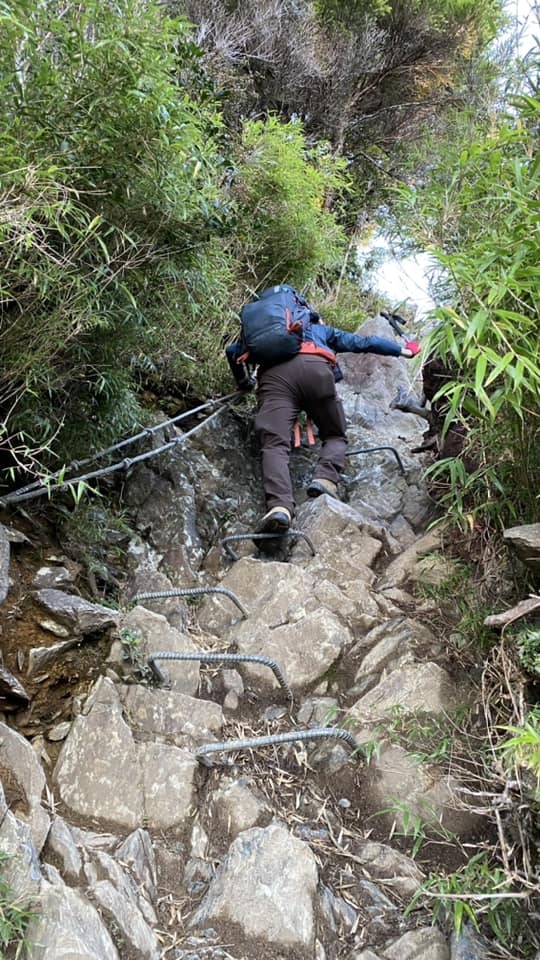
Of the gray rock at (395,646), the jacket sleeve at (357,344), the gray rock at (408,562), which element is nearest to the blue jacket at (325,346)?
the jacket sleeve at (357,344)

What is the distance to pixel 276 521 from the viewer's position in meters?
3.58

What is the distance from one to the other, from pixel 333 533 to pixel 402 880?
2.09 meters

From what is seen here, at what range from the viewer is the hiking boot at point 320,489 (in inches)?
159

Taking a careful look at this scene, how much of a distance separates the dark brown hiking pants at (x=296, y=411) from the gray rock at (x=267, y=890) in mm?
2326

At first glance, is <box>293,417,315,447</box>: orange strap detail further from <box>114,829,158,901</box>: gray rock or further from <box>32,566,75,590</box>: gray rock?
<box>114,829,158,901</box>: gray rock

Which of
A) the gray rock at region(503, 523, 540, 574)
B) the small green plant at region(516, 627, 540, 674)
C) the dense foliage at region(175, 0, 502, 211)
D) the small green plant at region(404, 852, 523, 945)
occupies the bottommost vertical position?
the small green plant at region(404, 852, 523, 945)

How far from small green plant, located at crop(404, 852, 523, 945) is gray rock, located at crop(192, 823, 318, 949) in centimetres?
29

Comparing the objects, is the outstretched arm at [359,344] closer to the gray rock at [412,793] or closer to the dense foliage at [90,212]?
the dense foliage at [90,212]

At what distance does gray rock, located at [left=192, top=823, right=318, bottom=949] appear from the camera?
160cm

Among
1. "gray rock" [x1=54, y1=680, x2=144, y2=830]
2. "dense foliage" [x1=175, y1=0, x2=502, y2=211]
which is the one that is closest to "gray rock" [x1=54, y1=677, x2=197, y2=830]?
"gray rock" [x1=54, y1=680, x2=144, y2=830]

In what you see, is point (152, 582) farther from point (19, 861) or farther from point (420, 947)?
point (420, 947)

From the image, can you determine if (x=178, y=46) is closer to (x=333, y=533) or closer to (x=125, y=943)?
(x=333, y=533)

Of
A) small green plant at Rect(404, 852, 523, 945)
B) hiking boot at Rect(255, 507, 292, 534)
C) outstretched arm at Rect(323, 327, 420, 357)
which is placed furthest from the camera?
outstretched arm at Rect(323, 327, 420, 357)

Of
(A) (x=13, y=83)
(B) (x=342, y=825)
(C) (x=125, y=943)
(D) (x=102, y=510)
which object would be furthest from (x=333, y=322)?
(C) (x=125, y=943)
